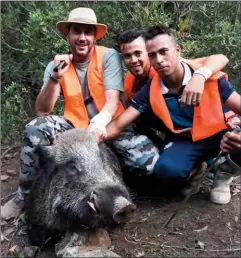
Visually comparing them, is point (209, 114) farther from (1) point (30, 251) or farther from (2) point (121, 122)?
(1) point (30, 251)

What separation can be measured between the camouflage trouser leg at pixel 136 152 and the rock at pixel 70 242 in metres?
0.88

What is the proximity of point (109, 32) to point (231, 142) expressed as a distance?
2971 millimetres

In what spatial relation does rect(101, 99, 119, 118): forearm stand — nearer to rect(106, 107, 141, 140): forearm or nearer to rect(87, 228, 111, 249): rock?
rect(106, 107, 141, 140): forearm

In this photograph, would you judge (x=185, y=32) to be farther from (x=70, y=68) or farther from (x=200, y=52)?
(x=70, y=68)

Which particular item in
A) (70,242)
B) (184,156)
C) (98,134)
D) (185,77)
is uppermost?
(185,77)

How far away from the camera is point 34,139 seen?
397 cm

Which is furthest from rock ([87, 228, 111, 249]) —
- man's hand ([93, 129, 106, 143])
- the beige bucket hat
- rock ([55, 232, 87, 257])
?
the beige bucket hat

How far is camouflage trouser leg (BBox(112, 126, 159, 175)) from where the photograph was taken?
4.04 m

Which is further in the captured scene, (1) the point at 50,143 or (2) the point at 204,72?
(1) the point at 50,143

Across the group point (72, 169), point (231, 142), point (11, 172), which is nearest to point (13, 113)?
point (11, 172)

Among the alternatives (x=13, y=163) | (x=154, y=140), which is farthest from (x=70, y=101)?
(x=13, y=163)

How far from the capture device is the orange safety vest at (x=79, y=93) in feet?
13.6

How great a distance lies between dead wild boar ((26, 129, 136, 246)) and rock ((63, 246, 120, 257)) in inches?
8.1

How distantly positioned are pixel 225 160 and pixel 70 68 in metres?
1.59
